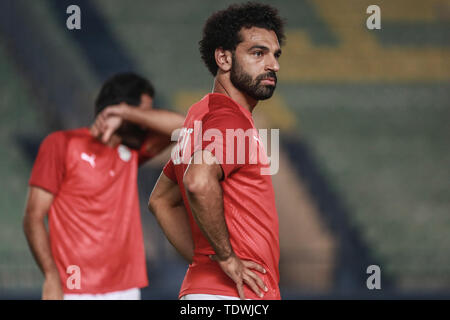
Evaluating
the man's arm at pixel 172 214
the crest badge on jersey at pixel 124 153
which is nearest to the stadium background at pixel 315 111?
the crest badge on jersey at pixel 124 153

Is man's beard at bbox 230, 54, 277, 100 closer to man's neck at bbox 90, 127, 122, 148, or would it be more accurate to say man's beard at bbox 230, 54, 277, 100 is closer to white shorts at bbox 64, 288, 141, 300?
man's neck at bbox 90, 127, 122, 148

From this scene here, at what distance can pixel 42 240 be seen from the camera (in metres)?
3.14

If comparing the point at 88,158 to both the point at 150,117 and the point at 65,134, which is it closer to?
the point at 65,134

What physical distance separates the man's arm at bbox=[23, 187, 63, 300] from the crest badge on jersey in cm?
48

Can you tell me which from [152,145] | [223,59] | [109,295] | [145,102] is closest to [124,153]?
[152,145]

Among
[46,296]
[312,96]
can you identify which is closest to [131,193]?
[46,296]

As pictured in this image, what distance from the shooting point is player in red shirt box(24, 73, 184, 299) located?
3.15m

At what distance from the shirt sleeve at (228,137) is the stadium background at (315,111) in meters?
4.90

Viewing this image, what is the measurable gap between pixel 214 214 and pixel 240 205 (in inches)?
5.2

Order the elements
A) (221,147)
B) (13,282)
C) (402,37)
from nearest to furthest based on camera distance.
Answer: (221,147) < (13,282) < (402,37)

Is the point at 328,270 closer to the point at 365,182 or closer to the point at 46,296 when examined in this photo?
the point at 365,182

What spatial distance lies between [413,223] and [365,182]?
749 mm

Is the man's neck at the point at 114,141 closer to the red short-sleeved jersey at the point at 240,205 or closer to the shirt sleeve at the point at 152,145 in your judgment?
the shirt sleeve at the point at 152,145

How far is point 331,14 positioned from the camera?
809 centimetres
